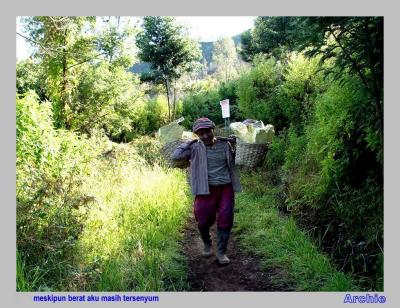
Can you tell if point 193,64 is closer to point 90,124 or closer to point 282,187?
point 90,124

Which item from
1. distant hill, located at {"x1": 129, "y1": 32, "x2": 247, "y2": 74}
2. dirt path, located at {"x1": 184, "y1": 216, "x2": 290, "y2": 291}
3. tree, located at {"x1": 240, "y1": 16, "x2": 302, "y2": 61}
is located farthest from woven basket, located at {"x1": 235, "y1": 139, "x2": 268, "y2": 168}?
distant hill, located at {"x1": 129, "y1": 32, "x2": 247, "y2": 74}

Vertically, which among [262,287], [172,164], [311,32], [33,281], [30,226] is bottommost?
[262,287]

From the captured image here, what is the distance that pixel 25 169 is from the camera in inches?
194

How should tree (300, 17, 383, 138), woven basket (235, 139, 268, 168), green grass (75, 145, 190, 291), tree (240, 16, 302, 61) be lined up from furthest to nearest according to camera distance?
1. tree (240, 16, 302, 61)
2. woven basket (235, 139, 268, 168)
3. green grass (75, 145, 190, 291)
4. tree (300, 17, 383, 138)

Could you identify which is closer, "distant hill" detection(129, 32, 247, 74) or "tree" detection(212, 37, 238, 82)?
"distant hill" detection(129, 32, 247, 74)

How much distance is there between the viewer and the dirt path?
13.3 feet

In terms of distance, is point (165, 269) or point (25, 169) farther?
point (25, 169)

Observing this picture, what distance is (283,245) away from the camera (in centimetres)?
471

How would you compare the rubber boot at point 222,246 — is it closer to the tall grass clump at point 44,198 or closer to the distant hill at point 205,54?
the tall grass clump at point 44,198

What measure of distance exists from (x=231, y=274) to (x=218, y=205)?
0.77 meters

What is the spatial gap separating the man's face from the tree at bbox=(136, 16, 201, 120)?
14005mm

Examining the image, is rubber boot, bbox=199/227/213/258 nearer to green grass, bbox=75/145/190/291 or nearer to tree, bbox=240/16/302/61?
green grass, bbox=75/145/190/291
